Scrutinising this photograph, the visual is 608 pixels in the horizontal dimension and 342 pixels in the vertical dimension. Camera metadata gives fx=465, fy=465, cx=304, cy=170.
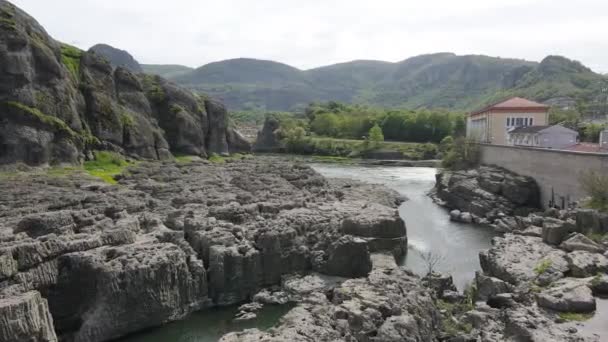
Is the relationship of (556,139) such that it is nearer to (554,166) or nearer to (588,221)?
(554,166)

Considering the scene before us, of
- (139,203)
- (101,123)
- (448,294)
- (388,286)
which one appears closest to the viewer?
(388,286)

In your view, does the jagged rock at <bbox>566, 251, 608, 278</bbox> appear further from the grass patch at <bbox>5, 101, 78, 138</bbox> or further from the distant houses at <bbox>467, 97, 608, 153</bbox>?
the grass patch at <bbox>5, 101, 78, 138</bbox>

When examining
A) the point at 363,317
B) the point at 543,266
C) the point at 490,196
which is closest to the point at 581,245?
the point at 543,266

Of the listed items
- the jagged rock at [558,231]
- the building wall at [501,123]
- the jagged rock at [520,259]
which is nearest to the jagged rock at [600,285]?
the jagged rock at [520,259]

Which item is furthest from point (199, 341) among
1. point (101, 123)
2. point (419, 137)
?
point (419, 137)

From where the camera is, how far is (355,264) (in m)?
32.8

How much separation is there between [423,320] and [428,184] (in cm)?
7059

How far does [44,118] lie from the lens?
176 ft

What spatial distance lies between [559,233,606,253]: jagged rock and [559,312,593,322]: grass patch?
10.4 meters

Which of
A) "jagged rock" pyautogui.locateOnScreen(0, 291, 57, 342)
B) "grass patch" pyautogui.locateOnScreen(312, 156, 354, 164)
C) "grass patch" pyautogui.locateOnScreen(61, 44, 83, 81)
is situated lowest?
"grass patch" pyautogui.locateOnScreen(312, 156, 354, 164)

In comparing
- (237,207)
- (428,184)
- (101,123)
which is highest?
(101,123)

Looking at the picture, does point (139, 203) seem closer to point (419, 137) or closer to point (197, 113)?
point (197, 113)

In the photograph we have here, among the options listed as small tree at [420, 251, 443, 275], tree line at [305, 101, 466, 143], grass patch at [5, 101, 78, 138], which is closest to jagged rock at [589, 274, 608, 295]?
small tree at [420, 251, 443, 275]

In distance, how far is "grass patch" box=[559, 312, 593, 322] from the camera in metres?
21.0
